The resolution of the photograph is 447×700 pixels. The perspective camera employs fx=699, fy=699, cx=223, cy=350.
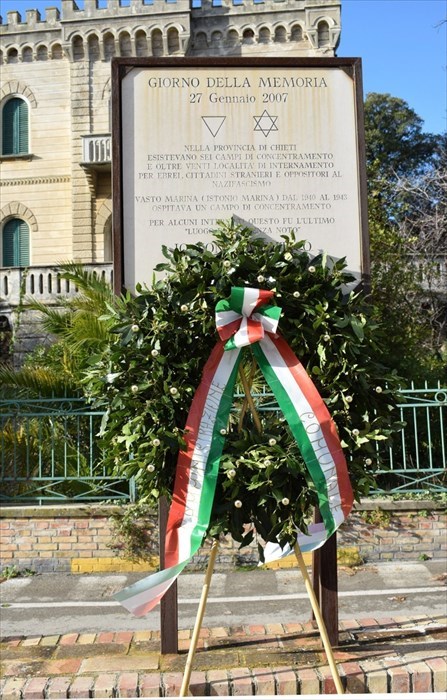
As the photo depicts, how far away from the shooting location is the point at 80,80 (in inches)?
1037

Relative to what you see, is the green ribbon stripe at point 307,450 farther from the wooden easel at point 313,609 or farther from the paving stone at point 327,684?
the paving stone at point 327,684

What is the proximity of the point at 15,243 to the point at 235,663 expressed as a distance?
2561cm

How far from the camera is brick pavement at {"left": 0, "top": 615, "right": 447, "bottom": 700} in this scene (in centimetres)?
388

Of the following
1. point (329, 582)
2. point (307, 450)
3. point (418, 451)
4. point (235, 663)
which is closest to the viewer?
point (307, 450)

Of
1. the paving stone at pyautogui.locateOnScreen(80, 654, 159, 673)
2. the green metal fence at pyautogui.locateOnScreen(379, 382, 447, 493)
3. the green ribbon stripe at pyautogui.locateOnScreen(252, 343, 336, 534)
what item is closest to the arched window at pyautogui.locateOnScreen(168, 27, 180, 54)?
the green metal fence at pyautogui.locateOnScreen(379, 382, 447, 493)

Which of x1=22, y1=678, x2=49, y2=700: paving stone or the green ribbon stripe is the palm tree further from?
the green ribbon stripe

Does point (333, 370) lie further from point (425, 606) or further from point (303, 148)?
point (425, 606)

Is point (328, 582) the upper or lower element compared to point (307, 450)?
lower

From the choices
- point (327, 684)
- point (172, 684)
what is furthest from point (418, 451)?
point (172, 684)

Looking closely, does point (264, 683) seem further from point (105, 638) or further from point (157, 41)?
point (157, 41)

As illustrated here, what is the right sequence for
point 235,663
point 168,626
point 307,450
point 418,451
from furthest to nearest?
1. point 418,451
2. point 168,626
3. point 235,663
4. point 307,450

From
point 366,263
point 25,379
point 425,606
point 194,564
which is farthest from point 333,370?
point 25,379

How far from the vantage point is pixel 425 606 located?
19.4ft

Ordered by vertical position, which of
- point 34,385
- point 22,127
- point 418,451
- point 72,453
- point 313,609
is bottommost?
point 313,609
